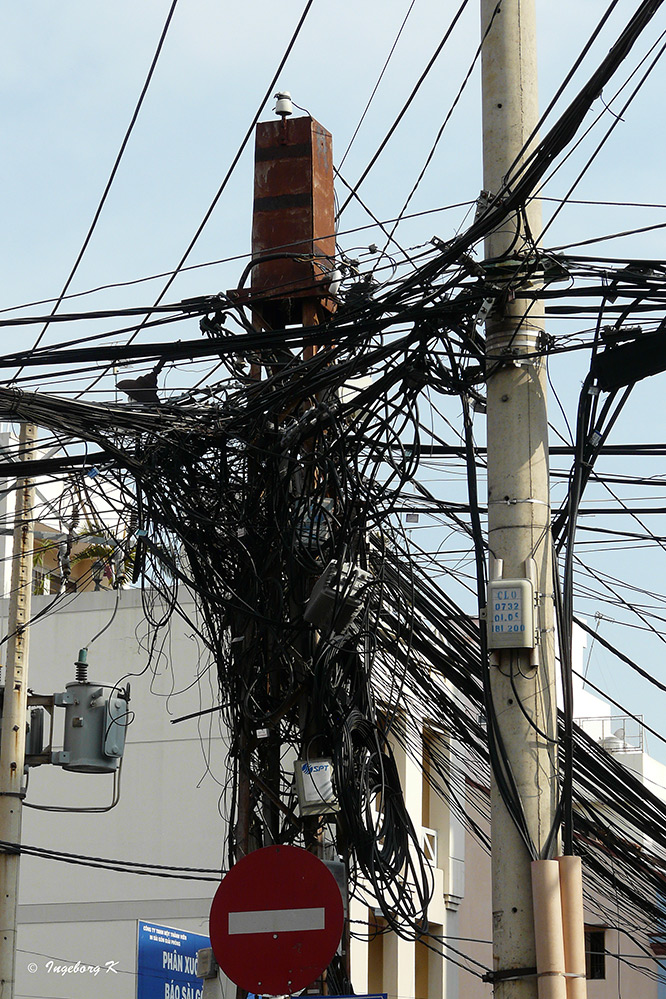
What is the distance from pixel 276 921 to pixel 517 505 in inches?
76.4

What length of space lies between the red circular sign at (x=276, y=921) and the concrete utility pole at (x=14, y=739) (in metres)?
4.13

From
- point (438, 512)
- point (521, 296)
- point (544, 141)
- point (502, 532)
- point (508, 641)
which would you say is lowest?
point (508, 641)

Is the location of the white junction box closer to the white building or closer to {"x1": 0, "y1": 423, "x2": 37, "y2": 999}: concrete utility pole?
{"x1": 0, "y1": 423, "x2": 37, "y2": 999}: concrete utility pole

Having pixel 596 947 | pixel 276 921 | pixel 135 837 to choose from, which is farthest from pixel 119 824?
pixel 276 921

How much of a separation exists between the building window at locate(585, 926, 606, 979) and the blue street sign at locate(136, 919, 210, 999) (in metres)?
11.7

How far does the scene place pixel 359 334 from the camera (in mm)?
6531

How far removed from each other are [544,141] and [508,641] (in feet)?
6.46

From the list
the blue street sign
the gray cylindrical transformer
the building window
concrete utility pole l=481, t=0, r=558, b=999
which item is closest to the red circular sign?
concrete utility pole l=481, t=0, r=558, b=999

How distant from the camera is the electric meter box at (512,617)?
535cm

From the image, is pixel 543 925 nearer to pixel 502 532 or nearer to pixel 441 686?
pixel 502 532

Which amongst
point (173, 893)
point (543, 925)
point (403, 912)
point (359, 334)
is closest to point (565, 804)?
point (543, 925)

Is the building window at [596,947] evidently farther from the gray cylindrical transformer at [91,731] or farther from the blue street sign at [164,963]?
the gray cylindrical transformer at [91,731]

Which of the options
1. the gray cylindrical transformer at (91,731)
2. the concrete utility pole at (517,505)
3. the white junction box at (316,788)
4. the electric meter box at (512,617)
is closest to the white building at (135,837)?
the gray cylindrical transformer at (91,731)

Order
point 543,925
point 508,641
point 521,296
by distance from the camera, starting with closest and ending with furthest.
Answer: point 543,925
point 508,641
point 521,296
